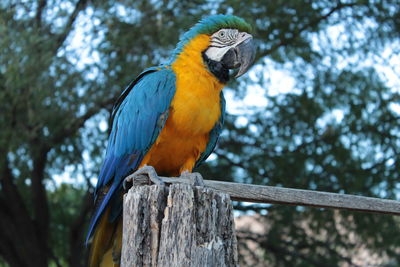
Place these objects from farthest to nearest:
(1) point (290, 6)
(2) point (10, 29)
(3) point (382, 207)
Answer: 1. (1) point (290, 6)
2. (2) point (10, 29)
3. (3) point (382, 207)

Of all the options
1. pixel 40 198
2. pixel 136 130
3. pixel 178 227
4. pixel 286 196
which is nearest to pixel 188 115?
pixel 136 130

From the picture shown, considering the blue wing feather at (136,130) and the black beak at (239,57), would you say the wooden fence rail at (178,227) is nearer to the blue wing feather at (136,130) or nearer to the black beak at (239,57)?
the blue wing feather at (136,130)

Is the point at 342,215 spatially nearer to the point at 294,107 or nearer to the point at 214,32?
the point at 294,107

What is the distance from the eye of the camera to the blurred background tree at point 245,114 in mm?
4738

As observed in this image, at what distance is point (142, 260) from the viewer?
5.76 ft

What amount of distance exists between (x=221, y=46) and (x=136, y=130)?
62 cm

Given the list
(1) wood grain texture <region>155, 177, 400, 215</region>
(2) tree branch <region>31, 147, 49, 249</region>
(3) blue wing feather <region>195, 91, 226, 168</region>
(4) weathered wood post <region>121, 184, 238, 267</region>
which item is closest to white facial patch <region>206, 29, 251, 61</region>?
(3) blue wing feather <region>195, 91, 226, 168</region>

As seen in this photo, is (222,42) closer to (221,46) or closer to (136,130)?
(221,46)

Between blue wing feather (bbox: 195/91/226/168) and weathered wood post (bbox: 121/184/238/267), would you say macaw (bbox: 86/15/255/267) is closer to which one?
blue wing feather (bbox: 195/91/226/168)

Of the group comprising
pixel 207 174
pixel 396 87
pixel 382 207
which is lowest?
pixel 207 174

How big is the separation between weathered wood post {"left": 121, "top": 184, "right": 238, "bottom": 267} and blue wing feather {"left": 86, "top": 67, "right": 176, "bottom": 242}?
833 millimetres

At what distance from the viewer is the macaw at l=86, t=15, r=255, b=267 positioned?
2707mm

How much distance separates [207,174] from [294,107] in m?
1.09

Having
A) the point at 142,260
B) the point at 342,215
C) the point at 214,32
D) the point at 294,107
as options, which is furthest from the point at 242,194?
the point at 342,215
